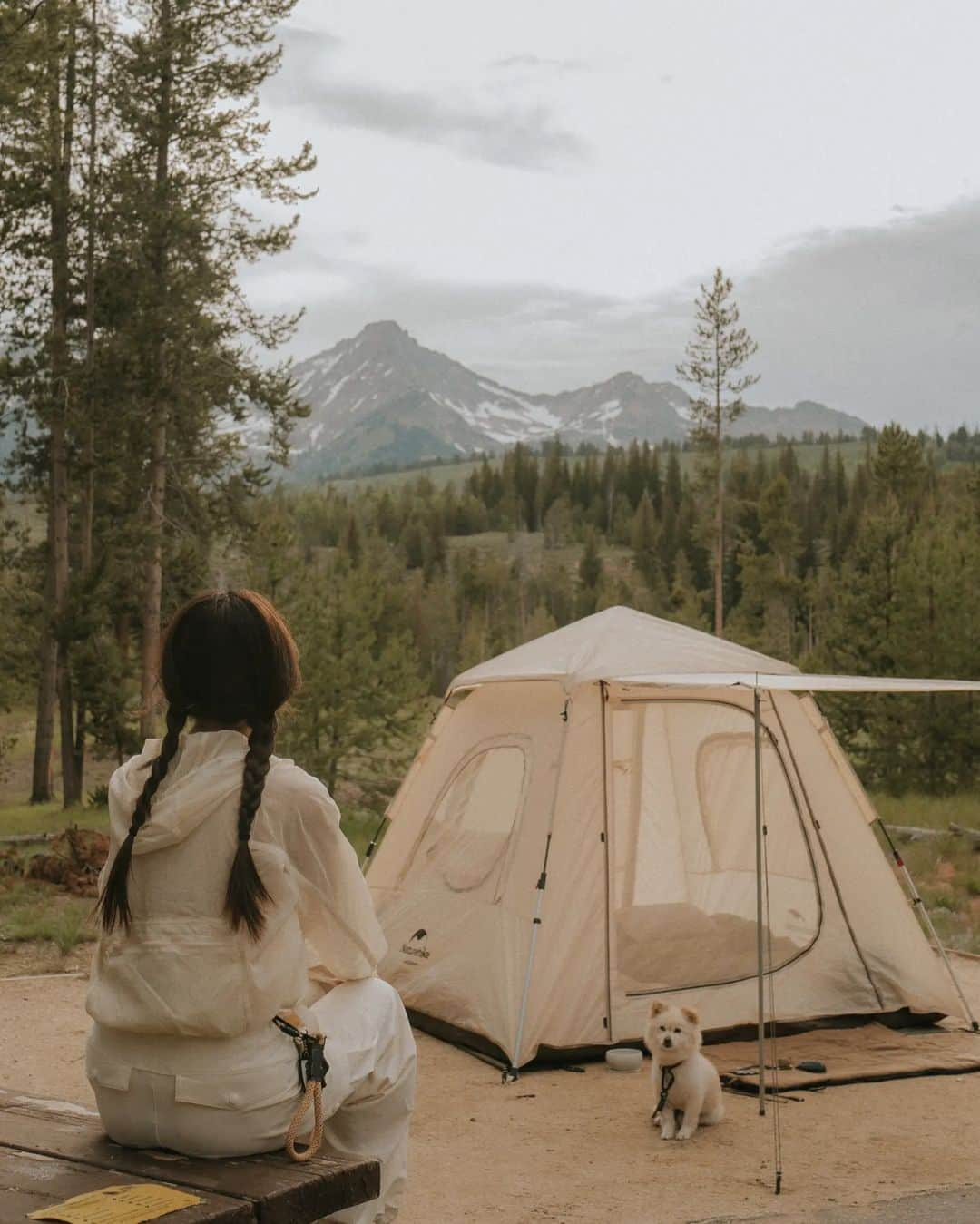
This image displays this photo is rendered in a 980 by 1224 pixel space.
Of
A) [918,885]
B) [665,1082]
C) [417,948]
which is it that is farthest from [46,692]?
[665,1082]

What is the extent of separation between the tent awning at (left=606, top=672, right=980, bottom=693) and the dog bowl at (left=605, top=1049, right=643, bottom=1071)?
1854mm

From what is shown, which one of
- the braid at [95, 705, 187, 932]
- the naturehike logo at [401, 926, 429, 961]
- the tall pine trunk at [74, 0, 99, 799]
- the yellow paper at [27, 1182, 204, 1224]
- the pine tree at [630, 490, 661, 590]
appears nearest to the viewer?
the yellow paper at [27, 1182, 204, 1224]

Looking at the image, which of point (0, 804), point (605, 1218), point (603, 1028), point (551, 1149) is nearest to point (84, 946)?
point (603, 1028)

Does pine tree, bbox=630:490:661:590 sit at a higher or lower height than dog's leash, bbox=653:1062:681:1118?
higher

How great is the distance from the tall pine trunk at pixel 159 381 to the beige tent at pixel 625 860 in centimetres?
1463

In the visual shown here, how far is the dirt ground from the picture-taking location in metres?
4.93

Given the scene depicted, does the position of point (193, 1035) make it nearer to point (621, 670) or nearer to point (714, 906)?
point (621, 670)

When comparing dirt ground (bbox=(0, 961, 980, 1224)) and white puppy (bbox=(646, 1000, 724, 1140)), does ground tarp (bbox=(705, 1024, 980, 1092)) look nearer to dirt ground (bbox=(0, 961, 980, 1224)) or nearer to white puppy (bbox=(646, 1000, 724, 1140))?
dirt ground (bbox=(0, 961, 980, 1224))

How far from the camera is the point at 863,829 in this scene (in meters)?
7.85

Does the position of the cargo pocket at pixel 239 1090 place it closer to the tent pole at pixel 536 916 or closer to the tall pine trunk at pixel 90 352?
the tent pole at pixel 536 916

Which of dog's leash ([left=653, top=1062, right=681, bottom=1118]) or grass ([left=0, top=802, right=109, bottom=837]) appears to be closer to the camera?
dog's leash ([left=653, top=1062, right=681, bottom=1118])

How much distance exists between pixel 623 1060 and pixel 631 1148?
107cm

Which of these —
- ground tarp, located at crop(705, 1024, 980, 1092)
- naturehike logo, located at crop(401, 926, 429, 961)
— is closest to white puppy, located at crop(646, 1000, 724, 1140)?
ground tarp, located at crop(705, 1024, 980, 1092)

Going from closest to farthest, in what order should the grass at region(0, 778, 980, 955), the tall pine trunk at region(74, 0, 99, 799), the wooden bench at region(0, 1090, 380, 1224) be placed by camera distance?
the wooden bench at region(0, 1090, 380, 1224), the grass at region(0, 778, 980, 955), the tall pine trunk at region(74, 0, 99, 799)
